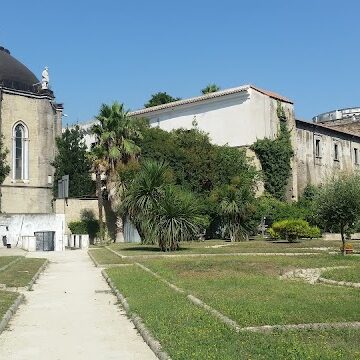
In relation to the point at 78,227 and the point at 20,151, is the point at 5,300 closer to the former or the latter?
the point at 78,227

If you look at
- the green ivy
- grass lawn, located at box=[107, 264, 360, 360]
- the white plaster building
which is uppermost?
the white plaster building

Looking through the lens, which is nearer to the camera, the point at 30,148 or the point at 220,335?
the point at 220,335

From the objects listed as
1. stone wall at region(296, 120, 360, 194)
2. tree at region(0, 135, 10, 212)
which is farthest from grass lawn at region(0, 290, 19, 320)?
stone wall at region(296, 120, 360, 194)

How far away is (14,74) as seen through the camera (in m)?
54.9

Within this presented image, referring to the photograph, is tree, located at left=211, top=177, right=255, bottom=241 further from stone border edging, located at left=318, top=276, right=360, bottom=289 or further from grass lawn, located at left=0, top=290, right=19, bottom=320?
grass lawn, located at left=0, top=290, right=19, bottom=320

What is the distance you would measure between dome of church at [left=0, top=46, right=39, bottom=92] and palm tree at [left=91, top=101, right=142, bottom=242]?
14.0 m

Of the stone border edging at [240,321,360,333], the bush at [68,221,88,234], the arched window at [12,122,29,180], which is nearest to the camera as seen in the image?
the stone border edging at [240,321,360,333]

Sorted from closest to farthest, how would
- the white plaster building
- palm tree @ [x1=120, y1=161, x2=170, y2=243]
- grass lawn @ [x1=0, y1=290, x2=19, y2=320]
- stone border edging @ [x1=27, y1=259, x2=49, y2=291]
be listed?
grass lawn @ [x1=0, y1=290, x2=19, y2=320], stone border edging @ [x1=27, y1=259, x2=49, y2=291], palm tree @ [x1=120, y1=161, x2=170, y2=243], the white plaster building

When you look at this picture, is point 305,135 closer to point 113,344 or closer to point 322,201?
point 322,201

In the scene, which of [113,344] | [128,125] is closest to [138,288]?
[113,344]

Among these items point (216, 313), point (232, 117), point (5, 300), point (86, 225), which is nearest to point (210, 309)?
point (216, 313)

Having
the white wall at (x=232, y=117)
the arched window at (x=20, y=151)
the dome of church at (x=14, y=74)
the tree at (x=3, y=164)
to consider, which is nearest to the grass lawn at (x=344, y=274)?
the white wall at (x=232, y=117)

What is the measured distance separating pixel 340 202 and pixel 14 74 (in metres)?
38.6

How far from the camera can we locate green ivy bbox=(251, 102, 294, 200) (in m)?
48.5
